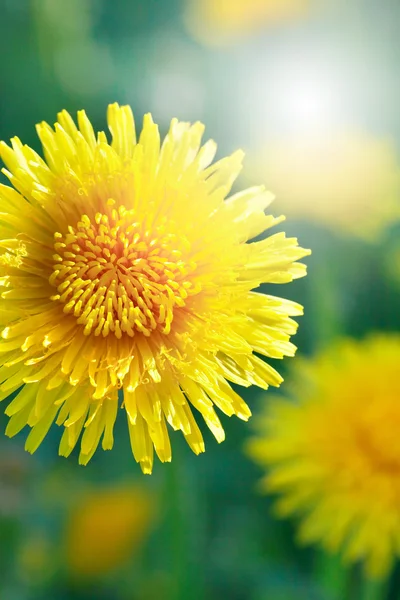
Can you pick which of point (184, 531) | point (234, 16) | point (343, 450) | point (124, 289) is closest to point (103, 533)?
point (184, 531)

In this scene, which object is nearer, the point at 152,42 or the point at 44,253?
the point at 44,253

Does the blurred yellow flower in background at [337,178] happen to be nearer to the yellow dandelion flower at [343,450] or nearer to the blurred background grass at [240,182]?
the blurred background grass at [240,182]

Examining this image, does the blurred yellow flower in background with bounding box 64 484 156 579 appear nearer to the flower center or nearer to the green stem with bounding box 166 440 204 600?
the green stem with bounding box 166 440 204 600

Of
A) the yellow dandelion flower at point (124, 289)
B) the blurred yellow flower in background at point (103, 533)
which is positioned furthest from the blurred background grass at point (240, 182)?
the yellow dandelion flower at point (124, 289)

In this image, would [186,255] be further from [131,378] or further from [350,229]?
[350,229]

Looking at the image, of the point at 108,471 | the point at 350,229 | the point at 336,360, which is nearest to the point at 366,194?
the point at 350,229

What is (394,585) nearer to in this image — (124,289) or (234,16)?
(124,289)

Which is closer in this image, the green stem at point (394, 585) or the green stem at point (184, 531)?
the green stem at point (184, 531)
